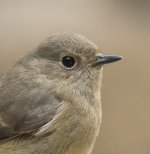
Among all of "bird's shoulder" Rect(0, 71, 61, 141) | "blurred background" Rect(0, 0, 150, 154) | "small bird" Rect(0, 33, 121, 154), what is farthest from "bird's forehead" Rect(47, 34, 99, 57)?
"blurred background" Rect(0, 0, 150, 154)

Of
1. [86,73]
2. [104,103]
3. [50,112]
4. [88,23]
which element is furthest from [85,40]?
[88,23]

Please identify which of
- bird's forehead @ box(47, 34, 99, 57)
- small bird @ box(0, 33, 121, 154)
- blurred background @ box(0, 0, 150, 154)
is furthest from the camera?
blurred background @ box(0, 0, 150, 154)

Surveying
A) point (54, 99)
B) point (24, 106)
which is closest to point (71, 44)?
point (54, 99)

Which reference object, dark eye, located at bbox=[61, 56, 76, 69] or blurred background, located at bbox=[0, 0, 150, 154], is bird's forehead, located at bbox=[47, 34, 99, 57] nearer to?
dark eye, located at bbox=[61, 56, 76, 69]

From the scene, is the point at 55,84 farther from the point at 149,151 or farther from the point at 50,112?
the point at 149,151

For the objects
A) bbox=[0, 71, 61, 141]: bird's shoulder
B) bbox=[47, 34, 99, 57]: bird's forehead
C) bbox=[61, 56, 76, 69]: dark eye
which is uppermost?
bbox=[47, 34, 99, 57]: bird's forehead

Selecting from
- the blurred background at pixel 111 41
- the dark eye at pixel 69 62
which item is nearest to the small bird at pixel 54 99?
the dark eye at pixel 69 62
